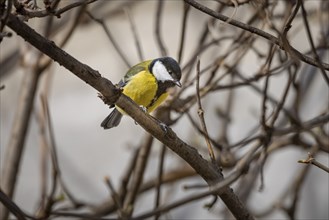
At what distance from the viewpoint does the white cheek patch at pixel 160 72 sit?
170 cm

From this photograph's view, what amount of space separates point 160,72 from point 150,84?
0.15 feet

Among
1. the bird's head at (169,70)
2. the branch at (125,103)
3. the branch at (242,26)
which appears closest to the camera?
the branch at (125,103)

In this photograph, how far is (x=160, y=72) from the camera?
1.78m

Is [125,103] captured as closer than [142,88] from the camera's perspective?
Yes

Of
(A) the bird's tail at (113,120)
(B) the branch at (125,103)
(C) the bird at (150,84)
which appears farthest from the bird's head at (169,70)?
(B) the branch at (125,103)

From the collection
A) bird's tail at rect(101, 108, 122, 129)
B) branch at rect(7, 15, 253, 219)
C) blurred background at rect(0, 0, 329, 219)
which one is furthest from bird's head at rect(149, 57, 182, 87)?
blurred background at rect(0, 0, 329, 219)

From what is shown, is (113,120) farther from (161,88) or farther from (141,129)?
(141,129)

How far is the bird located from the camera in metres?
1.70

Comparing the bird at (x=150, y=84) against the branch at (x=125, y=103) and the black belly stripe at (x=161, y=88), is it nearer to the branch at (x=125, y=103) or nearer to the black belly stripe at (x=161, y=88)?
the black belly stripe at (x=161, y=88)

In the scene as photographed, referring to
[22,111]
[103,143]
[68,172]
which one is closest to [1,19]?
[22,111]

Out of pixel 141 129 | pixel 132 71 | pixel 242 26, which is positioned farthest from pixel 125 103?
pixel 141 129

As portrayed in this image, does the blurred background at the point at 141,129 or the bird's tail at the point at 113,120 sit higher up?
the blurred background at the point at 141,129

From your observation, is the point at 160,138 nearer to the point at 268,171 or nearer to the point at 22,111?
the point at 22,111

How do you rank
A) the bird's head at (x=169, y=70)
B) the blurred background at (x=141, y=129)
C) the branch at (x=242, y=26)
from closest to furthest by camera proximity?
the branch at (x=242, y=26)
the bird's head at (x=169, y=70)
the blurred background at (x=141, y=129)
